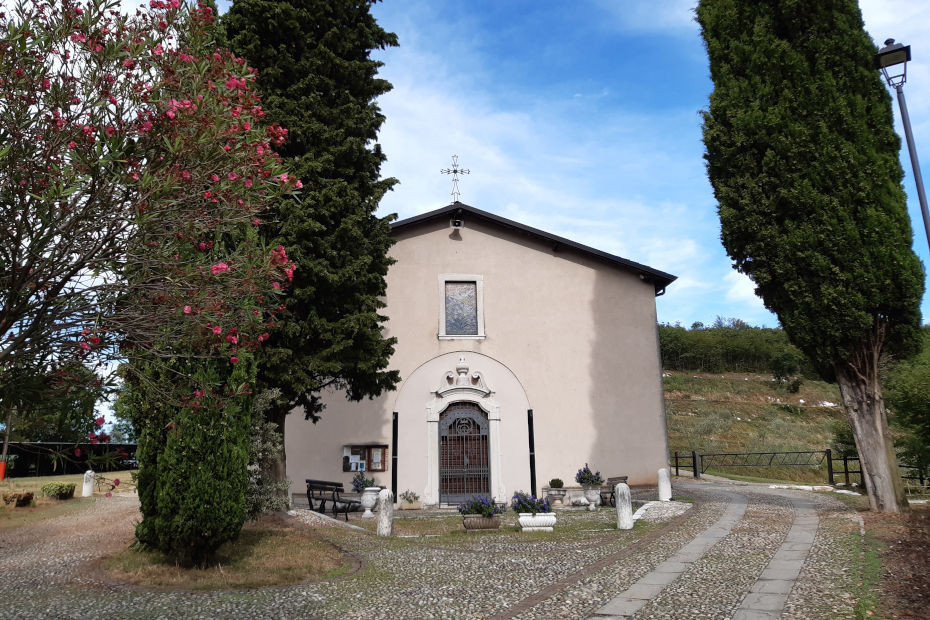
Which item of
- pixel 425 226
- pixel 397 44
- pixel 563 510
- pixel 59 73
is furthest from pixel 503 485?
pixel 59 73

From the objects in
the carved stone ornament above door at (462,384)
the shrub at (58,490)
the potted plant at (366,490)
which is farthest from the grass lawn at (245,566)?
the shrub at (58,490)

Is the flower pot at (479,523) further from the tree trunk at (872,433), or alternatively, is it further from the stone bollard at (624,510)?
the tree trunk at (872,433)

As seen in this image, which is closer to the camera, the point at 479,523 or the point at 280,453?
the point at 479,523

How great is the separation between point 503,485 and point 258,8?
11.7m

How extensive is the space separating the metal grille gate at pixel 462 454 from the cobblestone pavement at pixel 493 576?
13.3 ft

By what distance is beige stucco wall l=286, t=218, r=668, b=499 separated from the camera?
14.7 meters

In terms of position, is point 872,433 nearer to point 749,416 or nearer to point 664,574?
point 664,574

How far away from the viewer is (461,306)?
1585cm

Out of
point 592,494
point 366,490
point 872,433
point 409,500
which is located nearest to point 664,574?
point 872,433

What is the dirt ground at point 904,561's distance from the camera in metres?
5.09

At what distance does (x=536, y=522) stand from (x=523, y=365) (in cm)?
572

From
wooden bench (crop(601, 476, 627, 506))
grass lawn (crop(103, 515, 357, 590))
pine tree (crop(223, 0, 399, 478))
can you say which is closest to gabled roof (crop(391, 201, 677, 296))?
pine tree (crop(223, 0, 399, 478))

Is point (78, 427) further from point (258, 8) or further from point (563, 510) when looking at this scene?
point (563, 510)

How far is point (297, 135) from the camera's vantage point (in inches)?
429
